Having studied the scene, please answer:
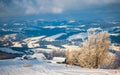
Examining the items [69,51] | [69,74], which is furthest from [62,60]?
[69,74]

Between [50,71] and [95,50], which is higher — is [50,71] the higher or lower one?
the lower one

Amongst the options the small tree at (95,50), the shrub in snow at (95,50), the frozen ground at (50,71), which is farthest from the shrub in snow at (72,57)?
the frozen ground at (50,71)

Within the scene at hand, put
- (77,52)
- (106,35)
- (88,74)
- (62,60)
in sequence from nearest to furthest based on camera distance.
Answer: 1. (88,74)
2. (106,35)
3. (77,52)
4. (62,60)

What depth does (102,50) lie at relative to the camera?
209 ft

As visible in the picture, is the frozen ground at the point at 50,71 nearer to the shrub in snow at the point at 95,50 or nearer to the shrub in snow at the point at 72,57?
the shrub in snow at the point at 95,50

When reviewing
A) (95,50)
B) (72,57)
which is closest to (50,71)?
(95,50)

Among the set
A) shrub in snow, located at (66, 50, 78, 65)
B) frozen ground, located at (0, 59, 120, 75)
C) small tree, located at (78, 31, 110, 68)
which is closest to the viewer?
frozen ground, located at (0, 59, 120, 75)

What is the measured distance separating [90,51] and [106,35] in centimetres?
582

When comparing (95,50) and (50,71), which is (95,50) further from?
(50,71)

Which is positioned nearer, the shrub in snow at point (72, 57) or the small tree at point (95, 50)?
the small tree at point (95, 50)

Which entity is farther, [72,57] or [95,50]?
[72,57]

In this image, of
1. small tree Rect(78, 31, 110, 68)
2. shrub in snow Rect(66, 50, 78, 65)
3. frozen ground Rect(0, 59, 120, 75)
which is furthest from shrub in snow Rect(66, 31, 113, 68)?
frozen ground Rect(0, 59, 120, 75)

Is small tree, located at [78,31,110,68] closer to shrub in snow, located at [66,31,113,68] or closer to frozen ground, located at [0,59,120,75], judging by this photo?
shrub in snow, located at [66,31,113,68]

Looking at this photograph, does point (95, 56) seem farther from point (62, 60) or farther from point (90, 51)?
point (62, 60)
